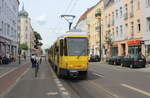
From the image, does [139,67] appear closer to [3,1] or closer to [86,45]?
[86,45]

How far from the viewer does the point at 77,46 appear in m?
17.3

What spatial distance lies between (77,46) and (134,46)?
28.5 metres

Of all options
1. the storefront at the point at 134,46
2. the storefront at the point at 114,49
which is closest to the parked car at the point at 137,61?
the storefront at the point at 134,46

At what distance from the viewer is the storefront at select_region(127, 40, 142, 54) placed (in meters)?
42.6

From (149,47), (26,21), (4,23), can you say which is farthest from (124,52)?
(26,21)

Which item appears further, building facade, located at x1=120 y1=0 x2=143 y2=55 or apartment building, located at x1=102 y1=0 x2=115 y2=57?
apartment building, located at x1=102 y1=0 x2=115 y2=57

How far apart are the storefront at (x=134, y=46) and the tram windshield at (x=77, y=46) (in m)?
26.0

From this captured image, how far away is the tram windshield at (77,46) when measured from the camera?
674 inches

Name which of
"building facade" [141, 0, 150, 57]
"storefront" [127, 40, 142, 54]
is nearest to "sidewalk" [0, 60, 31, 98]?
"building facade" [141, 0, 150, 57]

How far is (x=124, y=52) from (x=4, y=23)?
22.1 metres

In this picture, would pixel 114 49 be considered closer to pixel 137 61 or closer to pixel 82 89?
pixel 137 61

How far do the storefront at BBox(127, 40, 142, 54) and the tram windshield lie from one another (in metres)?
26.0

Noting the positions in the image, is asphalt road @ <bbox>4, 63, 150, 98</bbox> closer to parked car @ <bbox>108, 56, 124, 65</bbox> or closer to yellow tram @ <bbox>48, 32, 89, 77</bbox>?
yellow tram @ <bbox>48, 32, 89, 77</bbox>

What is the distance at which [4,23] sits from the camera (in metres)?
52.9
